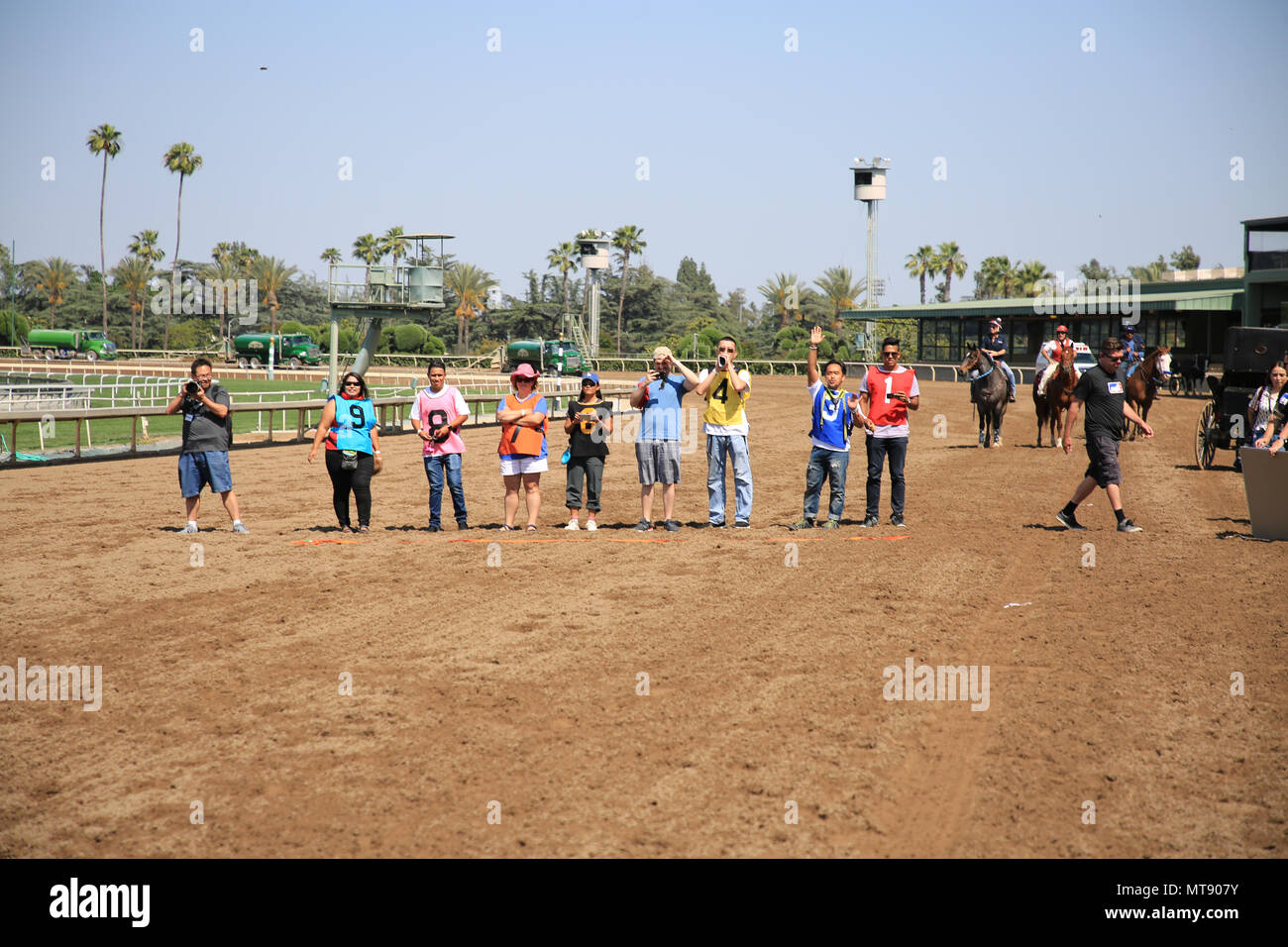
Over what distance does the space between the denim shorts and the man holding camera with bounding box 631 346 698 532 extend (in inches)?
168

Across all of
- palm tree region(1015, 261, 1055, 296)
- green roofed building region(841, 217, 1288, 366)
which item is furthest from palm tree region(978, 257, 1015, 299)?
green roofed building region(841, 217, 1288, 366)

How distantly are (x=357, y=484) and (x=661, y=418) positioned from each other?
133 inches

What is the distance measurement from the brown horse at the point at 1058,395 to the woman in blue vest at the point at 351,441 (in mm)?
13028

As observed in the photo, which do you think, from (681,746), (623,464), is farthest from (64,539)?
(623,464)

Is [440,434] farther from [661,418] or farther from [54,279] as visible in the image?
[54,279]

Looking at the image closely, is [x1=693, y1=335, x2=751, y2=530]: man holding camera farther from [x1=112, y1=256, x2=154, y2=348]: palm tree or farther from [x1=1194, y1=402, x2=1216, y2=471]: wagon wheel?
[x1=112, y1=256, x2=154, y2=348]: palm tree

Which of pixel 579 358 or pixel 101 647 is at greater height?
pixel 579 358

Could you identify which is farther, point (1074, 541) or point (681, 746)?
point (1074, 541)

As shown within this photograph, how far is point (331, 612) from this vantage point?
824cm

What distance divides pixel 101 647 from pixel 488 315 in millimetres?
93372

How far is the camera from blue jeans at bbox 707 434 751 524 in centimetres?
1127

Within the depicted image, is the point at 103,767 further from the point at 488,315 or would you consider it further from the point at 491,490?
the point at 488,315
